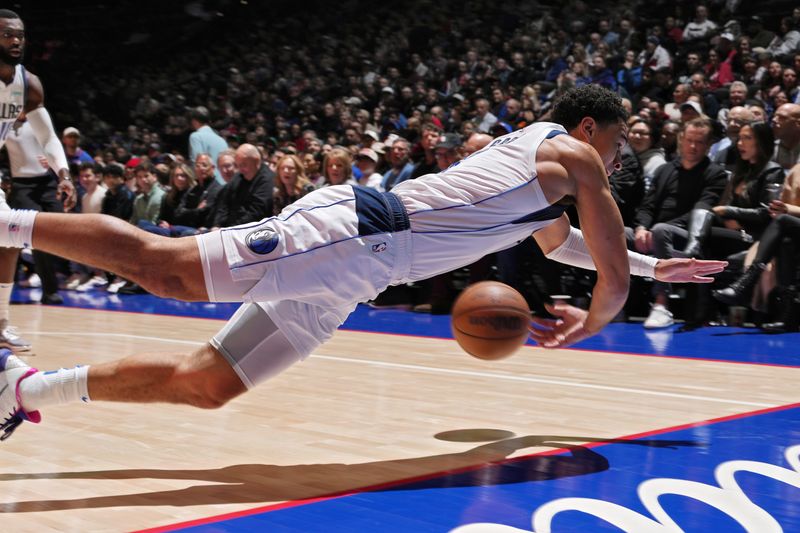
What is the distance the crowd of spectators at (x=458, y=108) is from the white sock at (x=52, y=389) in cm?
536

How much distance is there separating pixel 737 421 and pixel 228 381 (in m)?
2.23

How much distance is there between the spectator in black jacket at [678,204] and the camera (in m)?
7.58

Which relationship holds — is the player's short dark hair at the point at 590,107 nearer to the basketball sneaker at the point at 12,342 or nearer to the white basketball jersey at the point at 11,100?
the white basketball jersey at the point at 11,100

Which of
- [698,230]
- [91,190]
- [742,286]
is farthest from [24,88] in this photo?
[91,190]

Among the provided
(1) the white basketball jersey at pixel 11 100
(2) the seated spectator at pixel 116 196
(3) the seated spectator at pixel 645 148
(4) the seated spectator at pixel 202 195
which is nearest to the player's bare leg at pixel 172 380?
(1) the white basketball jersey at pixel 11 100

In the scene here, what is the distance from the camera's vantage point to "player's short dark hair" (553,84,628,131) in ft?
11.8

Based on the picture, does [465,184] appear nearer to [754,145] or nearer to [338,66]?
[754,145]

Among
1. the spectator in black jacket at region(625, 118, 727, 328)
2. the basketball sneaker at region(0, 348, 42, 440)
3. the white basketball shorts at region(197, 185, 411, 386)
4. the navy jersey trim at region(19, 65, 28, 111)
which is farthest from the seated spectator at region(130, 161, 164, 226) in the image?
Result: the white basketball shorts at region(197, 185, 411, 386)

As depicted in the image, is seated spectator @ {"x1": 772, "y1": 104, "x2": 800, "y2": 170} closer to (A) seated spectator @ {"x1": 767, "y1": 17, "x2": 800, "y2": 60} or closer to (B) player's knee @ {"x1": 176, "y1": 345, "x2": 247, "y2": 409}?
(A) seated spectator @ {"x1": 767, "y1": 17, "x2": 800, "y2": 60}

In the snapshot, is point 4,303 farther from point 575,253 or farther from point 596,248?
point 596,248

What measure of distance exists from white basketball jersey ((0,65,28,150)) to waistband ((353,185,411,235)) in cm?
358

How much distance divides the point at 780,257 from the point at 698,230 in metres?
0.66

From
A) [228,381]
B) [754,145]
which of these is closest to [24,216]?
[228,381]

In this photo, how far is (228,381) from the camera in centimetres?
312
